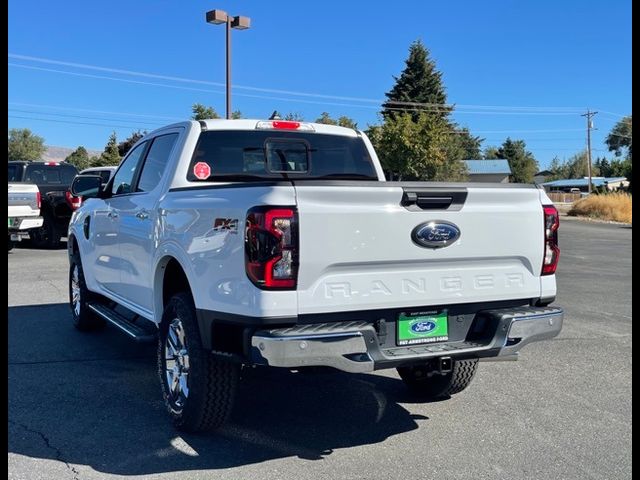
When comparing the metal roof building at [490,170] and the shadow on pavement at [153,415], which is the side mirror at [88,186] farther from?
the metal roof building at [490,170]

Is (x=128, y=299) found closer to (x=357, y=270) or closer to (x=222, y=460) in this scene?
(x=222, y=460)

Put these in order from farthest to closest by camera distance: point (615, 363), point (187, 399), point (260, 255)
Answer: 1. point (615, 363)
2. point (187, 399)
3. point (260, 255)

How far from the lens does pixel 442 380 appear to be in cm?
492

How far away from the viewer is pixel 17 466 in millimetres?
3752

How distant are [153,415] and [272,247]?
1887 millimetres

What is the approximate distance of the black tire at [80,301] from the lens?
685 centimetres

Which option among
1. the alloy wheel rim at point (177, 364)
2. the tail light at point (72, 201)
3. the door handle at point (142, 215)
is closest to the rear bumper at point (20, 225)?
the tail light at point (72, 201)

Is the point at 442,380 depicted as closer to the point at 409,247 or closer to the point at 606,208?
the point at 409,247

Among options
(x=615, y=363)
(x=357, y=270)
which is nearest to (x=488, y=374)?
(x=615, y=363)

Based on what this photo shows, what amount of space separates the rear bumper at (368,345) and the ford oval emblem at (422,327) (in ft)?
0.30

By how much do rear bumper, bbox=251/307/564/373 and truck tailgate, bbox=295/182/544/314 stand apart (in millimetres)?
135

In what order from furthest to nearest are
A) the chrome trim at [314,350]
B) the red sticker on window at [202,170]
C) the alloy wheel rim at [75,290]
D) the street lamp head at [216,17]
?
the street lamp head at [216,17], the alloy wheel rim at [75,290], the red sticker on window at [202,170], the chrome trim at [314,350]

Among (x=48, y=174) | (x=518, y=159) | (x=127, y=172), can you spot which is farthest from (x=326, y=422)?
(x=518, y=159)

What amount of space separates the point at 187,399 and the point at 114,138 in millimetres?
54136
